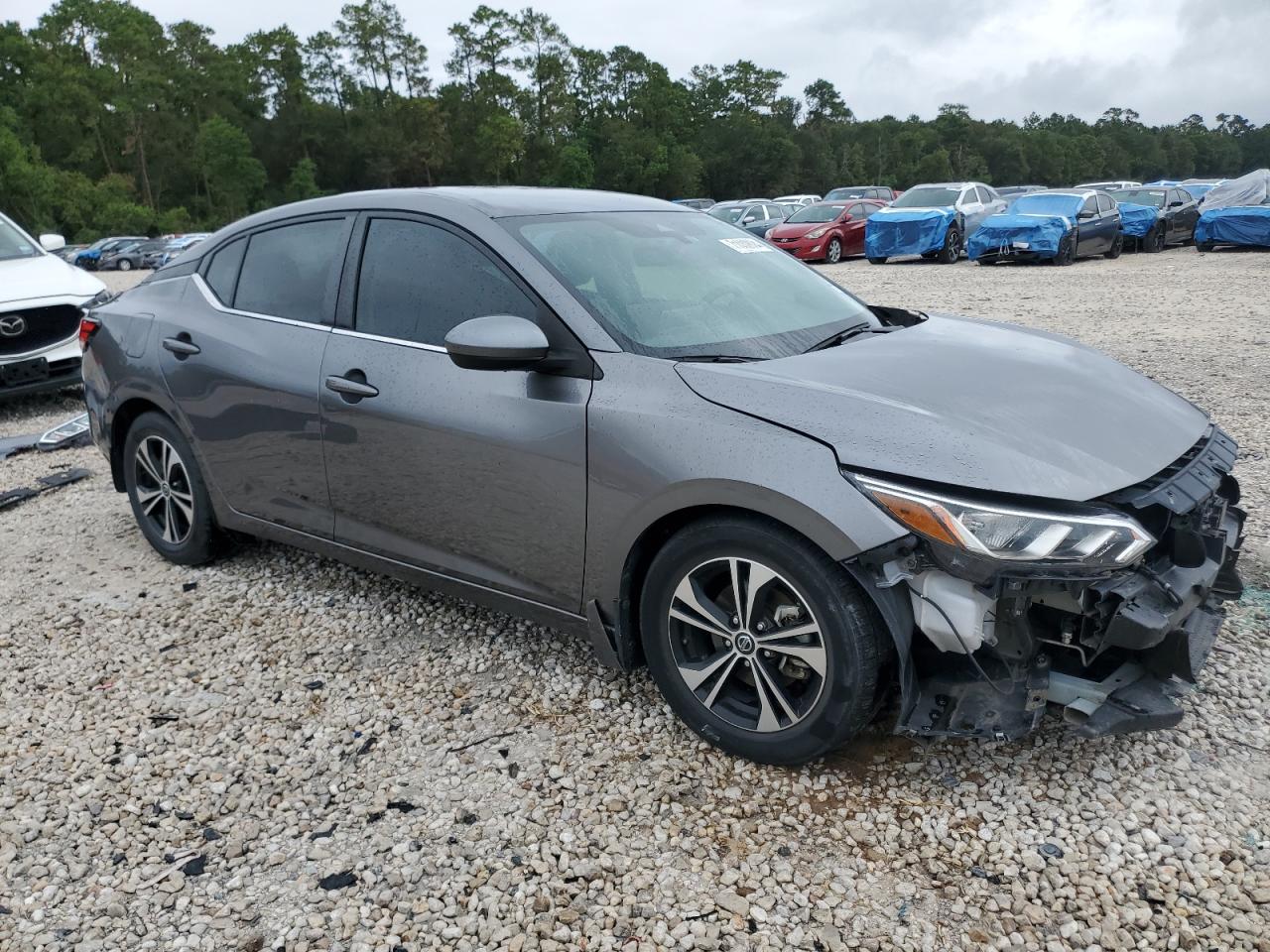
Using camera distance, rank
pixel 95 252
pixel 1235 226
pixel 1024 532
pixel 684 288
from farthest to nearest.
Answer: pixel 95 252
pixel 1235 226
pixel 684 288
pixel 1024 532

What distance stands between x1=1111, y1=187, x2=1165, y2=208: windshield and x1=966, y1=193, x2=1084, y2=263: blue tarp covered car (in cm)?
351

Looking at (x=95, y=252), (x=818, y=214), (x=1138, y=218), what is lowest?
(x=95, y=252)

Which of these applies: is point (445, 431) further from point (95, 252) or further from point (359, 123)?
point (359, 123)

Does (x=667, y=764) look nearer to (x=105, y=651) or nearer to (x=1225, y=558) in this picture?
(x=1225, y=558)

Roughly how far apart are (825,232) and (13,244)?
17.5 m

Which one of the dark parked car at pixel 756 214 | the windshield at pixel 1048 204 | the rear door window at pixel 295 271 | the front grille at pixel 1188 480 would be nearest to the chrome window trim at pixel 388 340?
the rear door window at pixel 295 271

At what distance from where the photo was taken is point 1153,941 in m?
2.21

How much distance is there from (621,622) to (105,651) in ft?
7.16

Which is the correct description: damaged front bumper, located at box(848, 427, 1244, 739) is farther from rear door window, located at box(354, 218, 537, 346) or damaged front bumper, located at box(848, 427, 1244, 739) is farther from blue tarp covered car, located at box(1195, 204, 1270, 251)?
blue tarp covered car, located at box(1195, 204, 1270, 251)

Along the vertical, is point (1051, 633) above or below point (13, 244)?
below

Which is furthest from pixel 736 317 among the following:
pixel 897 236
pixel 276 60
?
pixel 276 60

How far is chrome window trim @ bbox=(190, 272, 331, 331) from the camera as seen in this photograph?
375cm

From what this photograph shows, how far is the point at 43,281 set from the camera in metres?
8.10

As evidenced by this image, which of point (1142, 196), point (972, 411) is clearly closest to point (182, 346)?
point (972, 411)
